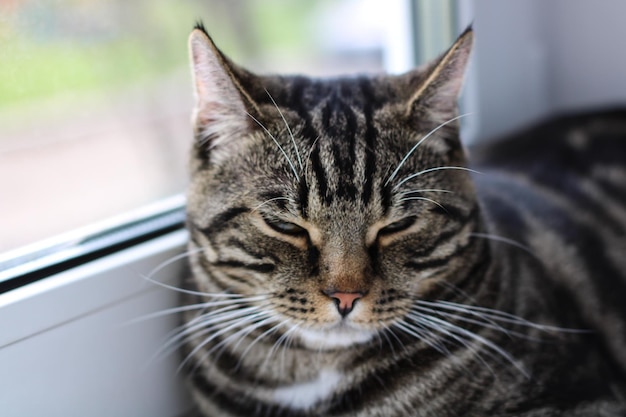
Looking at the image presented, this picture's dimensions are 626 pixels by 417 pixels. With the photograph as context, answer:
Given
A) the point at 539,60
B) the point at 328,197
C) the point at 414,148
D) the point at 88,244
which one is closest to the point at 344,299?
the point at 328,197

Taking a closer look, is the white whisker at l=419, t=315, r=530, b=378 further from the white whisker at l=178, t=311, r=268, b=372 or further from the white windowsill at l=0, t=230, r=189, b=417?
the white windowsill at l=0, t=230, r=189, b=417

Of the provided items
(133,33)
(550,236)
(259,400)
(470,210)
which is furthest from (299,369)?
(133,33)

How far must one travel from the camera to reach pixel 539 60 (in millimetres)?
1857

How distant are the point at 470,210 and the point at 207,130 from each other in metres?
0.44

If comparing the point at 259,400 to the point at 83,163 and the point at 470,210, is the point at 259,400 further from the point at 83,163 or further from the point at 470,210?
the point at 83,163

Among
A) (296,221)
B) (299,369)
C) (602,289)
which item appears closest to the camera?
(296,221)

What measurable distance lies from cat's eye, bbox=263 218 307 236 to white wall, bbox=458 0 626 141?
893 mm

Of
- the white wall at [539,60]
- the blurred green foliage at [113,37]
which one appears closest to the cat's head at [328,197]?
the blurred green foliage at [113,37]

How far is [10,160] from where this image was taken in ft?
4.05

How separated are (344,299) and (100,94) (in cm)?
73

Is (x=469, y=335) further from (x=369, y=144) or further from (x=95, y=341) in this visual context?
(x=95, y=341)

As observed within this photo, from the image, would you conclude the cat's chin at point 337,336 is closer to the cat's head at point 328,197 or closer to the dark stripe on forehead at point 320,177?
the cat's head at point 328,197

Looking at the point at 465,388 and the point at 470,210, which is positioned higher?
the point at 470,210

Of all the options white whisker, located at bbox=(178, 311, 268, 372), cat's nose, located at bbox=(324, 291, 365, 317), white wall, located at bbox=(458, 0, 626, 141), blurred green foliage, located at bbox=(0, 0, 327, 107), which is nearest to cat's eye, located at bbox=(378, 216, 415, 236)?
cat's nose, located at bbox=(324, 291, 365, 317)
